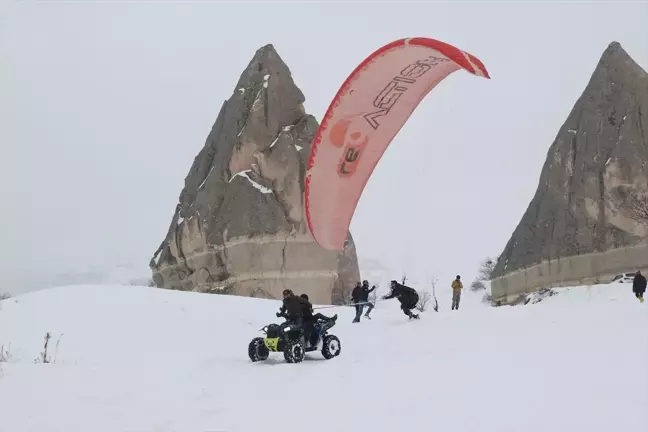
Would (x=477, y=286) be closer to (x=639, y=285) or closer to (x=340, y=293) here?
(x=340, y=293)

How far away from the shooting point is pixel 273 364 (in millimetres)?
10352

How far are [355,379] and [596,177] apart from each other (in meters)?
43.8

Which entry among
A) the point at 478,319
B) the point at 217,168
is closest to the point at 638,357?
the point at 478,319

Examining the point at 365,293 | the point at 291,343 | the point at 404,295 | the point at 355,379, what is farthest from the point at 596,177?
the point at 355,379

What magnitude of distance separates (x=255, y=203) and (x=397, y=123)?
1109 inches

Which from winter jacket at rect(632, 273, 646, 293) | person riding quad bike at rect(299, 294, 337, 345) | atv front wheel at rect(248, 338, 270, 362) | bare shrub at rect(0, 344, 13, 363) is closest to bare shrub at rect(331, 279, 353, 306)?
winter jacket at rect(632, 273, 646, 293)

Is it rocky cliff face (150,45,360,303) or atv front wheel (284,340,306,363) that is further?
rocky cliff face (150,45,360,303)

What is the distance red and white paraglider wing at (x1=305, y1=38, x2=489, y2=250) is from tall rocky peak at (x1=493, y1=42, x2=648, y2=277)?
119 feet

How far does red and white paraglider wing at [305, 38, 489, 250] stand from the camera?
10477 millimetres

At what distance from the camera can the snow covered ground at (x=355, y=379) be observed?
5.53 metres

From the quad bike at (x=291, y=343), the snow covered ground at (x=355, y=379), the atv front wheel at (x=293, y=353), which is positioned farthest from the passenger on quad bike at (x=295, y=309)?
the snow covered ground at (x=355, y=379)

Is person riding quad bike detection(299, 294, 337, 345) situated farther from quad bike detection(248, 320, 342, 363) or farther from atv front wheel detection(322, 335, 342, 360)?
atv front wheel detection(322, 335, 342, 360)

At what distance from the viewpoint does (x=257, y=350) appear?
1088cm

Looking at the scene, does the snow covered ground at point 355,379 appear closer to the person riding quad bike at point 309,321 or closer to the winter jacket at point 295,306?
the person riding quad bike at point 309,321
